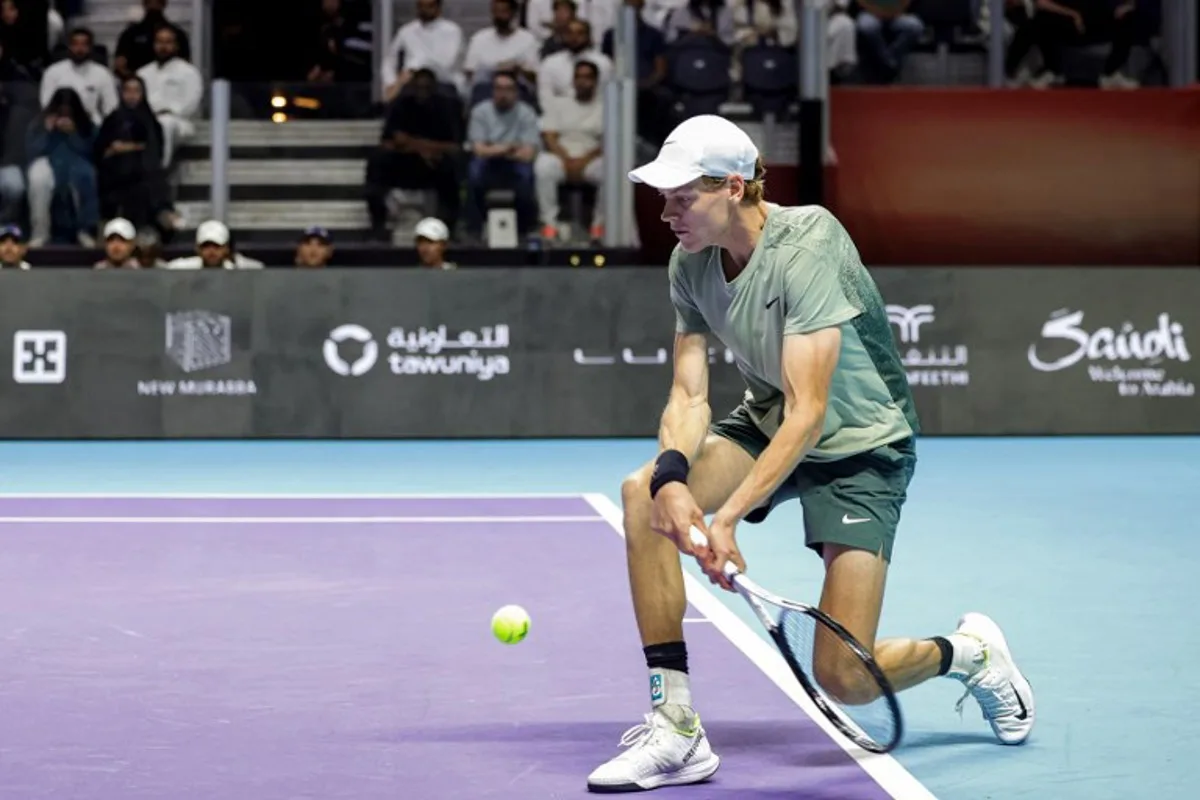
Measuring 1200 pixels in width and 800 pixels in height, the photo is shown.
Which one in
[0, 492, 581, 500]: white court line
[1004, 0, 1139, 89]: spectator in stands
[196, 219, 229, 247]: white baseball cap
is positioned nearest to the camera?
[0, 492, 581, 500]: white court line

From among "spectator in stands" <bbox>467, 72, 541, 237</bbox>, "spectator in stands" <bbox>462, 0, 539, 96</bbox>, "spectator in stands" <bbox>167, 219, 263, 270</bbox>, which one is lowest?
"spectator in stands" <bbox>167, 219, 263, 270</bbox>

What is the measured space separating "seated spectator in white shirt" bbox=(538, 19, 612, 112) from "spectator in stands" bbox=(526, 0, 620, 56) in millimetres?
193

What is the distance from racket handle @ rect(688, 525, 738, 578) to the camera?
16.1ft

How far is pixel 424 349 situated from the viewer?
1548 cm

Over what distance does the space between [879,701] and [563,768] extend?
2.95 ft

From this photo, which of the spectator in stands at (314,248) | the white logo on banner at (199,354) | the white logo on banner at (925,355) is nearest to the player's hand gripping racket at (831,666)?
the white logo on banner at (925,355)

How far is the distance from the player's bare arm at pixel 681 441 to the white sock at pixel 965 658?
93cm

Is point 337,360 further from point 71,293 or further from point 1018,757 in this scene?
point 1018,757

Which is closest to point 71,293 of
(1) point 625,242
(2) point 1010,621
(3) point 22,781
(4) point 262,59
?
(1) point 625,242

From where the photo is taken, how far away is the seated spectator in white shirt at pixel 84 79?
1648cm

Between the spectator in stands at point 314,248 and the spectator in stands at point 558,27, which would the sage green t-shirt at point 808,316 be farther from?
the spectator in stands at point 558,27

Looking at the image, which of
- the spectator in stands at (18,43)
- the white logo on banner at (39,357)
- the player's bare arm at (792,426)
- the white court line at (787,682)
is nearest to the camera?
the player's bare arm at (792,426)

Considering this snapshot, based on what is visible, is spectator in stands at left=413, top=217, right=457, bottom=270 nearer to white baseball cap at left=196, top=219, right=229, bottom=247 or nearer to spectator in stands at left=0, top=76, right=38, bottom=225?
white baseball cap at left=196, top=219, right=229, bottom=247

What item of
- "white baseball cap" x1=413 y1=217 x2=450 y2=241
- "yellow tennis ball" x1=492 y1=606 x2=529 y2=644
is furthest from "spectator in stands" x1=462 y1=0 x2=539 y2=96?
"yellow tennis ball" x1=492 y1=606 x2=529 y2=644
